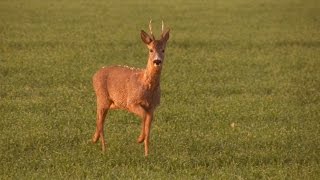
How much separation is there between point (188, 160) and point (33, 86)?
6.71 meters

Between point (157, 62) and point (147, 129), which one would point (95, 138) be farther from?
point (157, 62)

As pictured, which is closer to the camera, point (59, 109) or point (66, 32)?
point (59, 109)

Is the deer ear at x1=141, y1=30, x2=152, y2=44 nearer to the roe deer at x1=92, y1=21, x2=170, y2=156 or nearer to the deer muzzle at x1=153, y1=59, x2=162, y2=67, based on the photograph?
the roe deer at x1=92, y1=21, x2=170, y2=156

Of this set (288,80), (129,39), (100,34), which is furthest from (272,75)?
(100,34)

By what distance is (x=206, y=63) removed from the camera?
1955cm

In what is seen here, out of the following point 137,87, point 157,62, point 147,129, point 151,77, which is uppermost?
point 157,62

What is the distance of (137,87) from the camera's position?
10164mm

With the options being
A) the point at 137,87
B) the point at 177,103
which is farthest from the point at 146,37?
the point at 177,103

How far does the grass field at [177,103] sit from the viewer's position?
10195 mm

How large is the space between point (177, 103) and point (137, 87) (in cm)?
422

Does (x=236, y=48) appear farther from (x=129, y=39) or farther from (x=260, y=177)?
(x=260, y=177)

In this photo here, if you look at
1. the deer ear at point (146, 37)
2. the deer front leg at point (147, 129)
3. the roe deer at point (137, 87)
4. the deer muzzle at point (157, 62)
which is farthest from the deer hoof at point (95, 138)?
the deer ear at point (146, 37)

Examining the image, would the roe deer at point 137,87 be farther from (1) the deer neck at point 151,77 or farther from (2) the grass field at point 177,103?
(2) the grass field at point 177,103

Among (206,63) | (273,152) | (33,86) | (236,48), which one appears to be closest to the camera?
(273,152)
